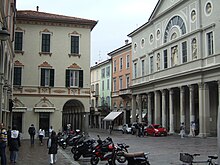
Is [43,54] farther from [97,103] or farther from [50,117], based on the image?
[97,103]

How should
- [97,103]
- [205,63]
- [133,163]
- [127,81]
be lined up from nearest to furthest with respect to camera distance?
1. [133,163]
2. [205,63]
3. [127,81]
4. [97,103]

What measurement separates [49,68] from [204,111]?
16.2m

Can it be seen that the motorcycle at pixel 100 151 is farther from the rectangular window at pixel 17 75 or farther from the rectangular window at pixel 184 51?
the rectangular window at pixel 184 51

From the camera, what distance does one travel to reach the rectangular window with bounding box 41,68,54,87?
35.0 metres

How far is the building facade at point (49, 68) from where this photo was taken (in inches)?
1356

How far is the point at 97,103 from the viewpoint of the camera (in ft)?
243

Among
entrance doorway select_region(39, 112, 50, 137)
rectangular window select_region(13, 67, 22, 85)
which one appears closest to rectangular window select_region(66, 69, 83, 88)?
entrance doorway select_region(39, 112, 50, 137)

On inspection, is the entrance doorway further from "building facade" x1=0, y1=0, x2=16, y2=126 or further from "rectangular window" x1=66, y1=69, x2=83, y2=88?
"building facade" x1=0, y1=0, x2=16, y2=126

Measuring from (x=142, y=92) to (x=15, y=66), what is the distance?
1958 cm

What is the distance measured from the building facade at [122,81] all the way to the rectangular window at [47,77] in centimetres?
2004

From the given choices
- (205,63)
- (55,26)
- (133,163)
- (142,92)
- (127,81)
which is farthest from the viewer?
(127,81)

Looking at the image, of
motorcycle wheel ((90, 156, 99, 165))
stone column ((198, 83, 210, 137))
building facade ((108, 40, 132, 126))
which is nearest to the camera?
motorcycle wheel ((90, 156, 99, 165))

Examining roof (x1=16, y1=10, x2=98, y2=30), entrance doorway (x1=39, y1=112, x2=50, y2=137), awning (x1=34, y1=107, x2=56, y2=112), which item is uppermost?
roof (x1=16, y1=10, x2=98, y2=30)

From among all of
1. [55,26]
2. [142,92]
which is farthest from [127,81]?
[55,26]
